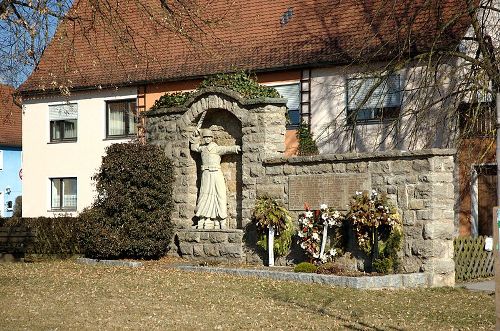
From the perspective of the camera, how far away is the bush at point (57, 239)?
20906mm

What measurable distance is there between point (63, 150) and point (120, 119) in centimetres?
258

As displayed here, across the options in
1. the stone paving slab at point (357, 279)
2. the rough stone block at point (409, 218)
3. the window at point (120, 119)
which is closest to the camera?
the stone paving slab at point (357, 279)

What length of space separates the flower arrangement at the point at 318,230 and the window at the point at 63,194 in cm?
1552

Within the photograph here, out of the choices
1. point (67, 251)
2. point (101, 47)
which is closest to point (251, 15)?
point (101, 47)

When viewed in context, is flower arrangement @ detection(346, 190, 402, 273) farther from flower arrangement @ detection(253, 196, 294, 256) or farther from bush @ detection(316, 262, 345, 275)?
flower arrangement @ detection(253, 196, 294, 256)

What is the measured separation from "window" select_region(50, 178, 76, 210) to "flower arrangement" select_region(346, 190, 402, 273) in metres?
16.7

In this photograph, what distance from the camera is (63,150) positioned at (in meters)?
30.4

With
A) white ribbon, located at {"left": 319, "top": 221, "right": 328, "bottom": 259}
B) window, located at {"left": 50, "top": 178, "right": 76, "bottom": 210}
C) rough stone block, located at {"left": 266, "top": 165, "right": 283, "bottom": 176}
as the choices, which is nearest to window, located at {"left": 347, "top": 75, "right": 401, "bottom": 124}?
rough stone block, located at {"left": 266, "top": 165, "right": 283, "bottom": 176}

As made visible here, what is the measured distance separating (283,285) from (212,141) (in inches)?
199

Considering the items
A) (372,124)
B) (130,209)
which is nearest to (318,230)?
(130,209)

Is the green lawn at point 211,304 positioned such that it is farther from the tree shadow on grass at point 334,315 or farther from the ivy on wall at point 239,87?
the ivy on wall at point 239,87

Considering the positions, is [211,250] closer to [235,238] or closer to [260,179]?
[235,238]

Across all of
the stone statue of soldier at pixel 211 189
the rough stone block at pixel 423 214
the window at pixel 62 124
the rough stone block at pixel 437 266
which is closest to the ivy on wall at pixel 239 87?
the stone statue of soldier at pixel 211 189

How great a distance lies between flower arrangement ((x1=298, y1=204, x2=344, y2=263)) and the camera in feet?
52.7
